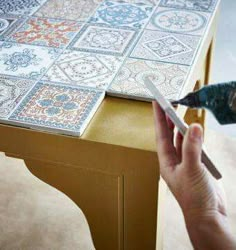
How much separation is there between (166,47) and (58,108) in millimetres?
306

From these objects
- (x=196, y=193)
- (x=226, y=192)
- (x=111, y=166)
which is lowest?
(x=226, y=192)

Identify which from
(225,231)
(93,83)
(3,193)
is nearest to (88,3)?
(93,83)

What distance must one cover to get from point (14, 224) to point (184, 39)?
2.30 ft

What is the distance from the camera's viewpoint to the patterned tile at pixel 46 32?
1134 millimetres

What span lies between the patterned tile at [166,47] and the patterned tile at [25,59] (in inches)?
7.3

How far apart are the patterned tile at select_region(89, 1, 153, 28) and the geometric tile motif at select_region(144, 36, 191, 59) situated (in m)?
0.08

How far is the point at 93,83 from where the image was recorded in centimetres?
100

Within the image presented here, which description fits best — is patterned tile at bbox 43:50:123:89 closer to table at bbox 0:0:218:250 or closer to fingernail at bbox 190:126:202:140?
table at bbox 0:0:218:250

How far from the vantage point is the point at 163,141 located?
2.48 feet

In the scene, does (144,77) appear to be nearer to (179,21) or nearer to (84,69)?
(84,69)

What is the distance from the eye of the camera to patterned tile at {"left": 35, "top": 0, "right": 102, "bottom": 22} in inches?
48.3

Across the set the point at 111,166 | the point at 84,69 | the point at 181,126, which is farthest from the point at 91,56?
the point at 181,126

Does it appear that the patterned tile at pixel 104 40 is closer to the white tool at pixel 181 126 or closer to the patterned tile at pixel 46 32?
the patterned tile at pixel 46 32

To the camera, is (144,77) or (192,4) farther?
(192,4)
